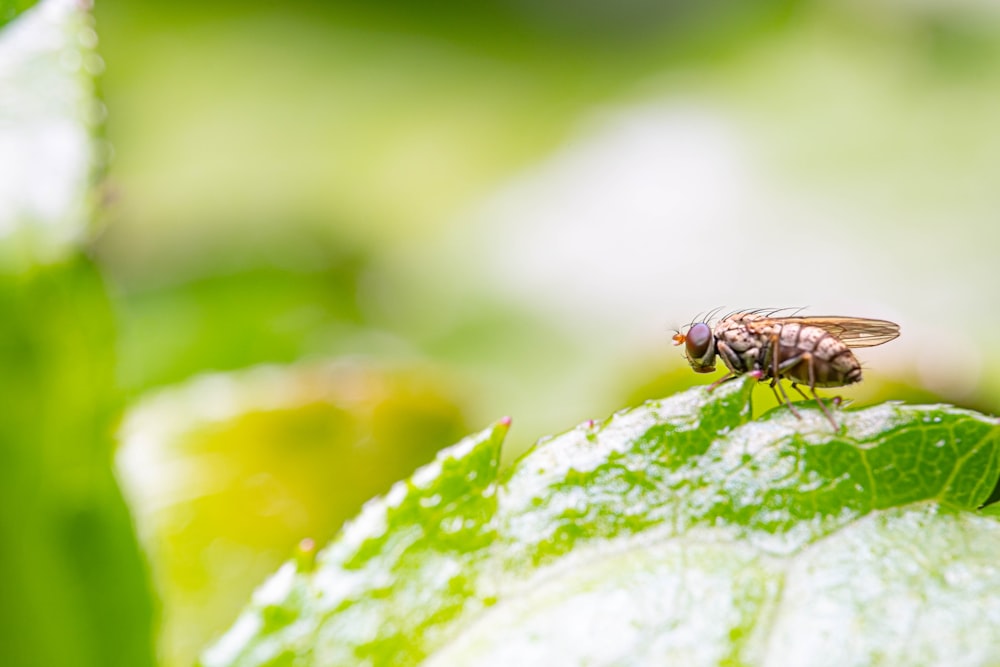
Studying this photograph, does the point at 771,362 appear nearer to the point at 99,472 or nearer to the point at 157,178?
the point at 99,472

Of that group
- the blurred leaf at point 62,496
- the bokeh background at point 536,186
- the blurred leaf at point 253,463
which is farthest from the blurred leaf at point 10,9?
the bokeh background at point 536,186

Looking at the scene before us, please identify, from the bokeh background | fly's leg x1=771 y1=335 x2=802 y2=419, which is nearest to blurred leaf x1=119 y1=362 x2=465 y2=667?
the bokeh background

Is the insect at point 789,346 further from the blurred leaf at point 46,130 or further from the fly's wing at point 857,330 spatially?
the blurred leaf at point 46,130

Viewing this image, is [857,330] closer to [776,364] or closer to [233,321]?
[776,364]

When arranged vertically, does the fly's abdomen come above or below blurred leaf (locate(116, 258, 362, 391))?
below

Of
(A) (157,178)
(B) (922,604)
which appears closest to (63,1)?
(B) (922,604)

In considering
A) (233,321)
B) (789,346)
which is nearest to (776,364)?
(789,346)

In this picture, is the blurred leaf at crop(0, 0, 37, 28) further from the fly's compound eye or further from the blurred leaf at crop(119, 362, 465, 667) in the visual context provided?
the fly's compound eye
